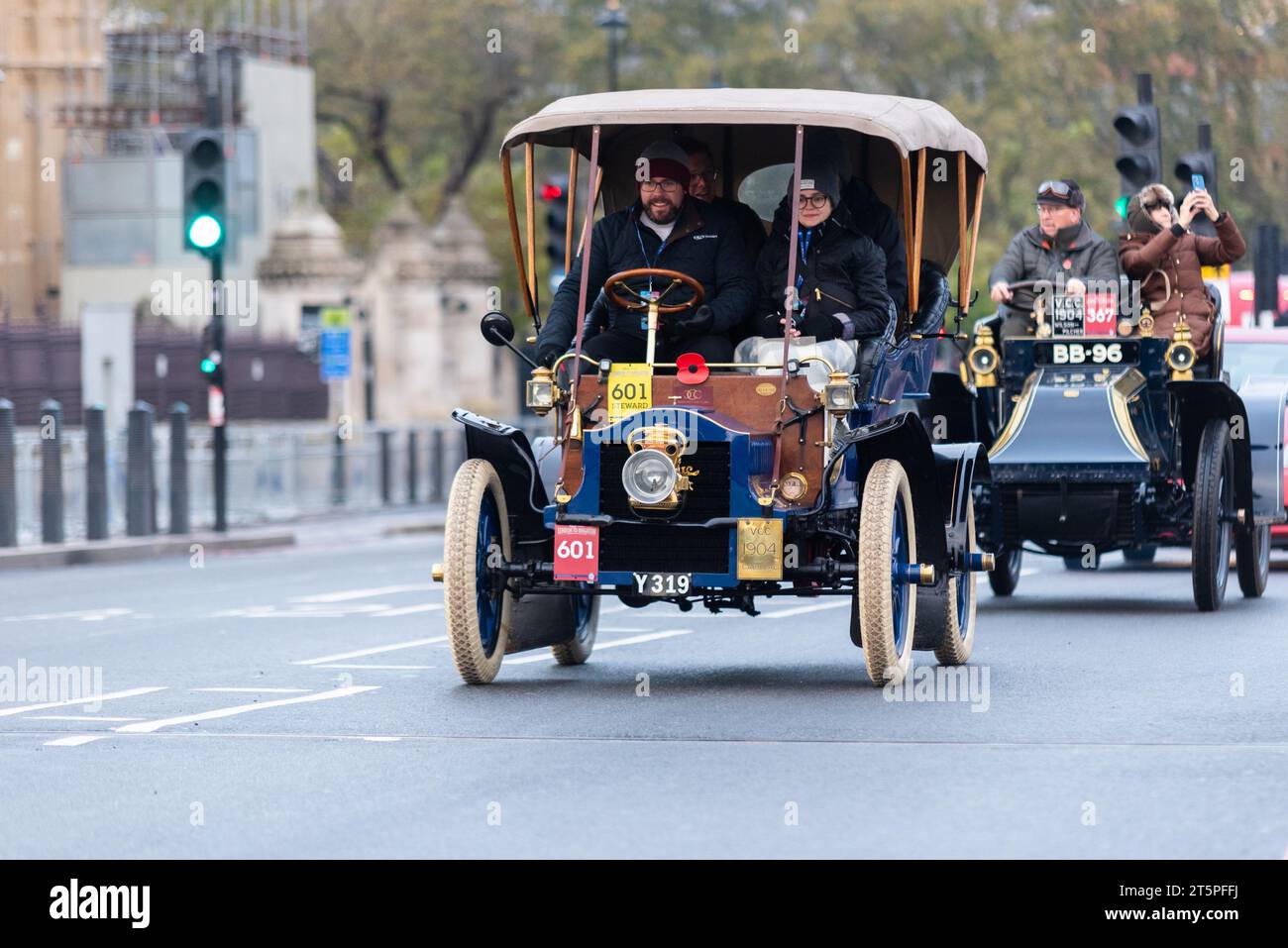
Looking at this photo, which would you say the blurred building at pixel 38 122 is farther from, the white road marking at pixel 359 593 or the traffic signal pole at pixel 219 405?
the white road marking at pixel 359 593

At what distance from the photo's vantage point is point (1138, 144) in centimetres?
2272

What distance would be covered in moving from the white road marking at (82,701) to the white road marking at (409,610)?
4.71 meters

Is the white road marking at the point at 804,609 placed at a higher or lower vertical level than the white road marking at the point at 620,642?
lower

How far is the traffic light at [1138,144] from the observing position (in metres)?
22.5

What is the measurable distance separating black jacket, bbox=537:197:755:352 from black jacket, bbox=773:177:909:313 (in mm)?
434

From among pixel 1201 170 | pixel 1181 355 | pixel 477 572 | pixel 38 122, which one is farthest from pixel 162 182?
pixel 477 572

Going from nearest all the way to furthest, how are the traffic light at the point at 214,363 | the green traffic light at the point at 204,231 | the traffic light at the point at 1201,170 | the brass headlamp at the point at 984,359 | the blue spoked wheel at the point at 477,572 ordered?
the blue spoked wheel at the point at 477,572
the brass headlamp at the point at 984,359
the traffic light at the point at 1201,170
the green traffic light at the point at 204,231
the traffic light at the point at 214,363

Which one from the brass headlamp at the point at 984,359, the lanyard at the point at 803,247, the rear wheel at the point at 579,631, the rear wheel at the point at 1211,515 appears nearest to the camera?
the lanyard at the point at 803,247

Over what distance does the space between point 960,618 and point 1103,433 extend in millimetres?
2800

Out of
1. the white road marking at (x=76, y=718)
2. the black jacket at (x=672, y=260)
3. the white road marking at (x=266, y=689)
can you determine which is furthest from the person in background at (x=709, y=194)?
the white road marking at (x=76, y=718)

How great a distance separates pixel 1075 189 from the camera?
15789 mm

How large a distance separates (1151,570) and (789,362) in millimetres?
8973
